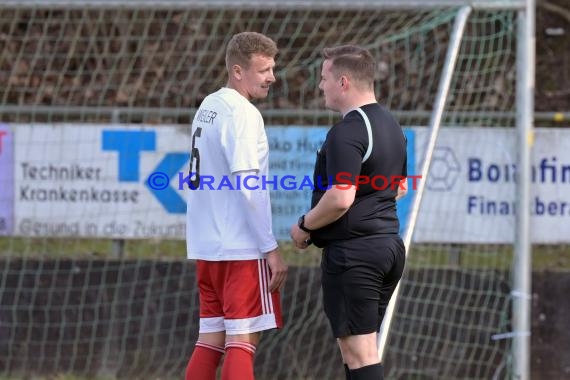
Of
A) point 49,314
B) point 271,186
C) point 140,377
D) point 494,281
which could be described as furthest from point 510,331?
point 49,314

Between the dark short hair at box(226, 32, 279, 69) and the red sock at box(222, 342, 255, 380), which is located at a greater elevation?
the dark short hair at box(226, 32, 279, 69)

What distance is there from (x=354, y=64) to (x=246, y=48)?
47 cm

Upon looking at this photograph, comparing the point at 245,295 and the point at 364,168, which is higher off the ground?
the point at 364,168

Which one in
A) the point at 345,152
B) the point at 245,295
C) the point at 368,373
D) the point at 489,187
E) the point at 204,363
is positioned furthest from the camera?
the point at 489,187

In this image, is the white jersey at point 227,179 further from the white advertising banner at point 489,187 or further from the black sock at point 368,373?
the white advertising banner at point 489,187

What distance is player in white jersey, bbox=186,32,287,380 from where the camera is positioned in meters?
4.42

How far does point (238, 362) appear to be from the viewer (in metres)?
4.47

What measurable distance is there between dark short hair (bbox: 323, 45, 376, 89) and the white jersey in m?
0.41

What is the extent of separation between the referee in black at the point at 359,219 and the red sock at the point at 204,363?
0.62m

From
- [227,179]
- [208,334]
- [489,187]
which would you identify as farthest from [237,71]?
[489,187]

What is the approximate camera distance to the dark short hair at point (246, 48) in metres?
4.49

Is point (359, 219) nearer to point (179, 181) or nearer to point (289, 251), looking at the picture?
point (179, 181)

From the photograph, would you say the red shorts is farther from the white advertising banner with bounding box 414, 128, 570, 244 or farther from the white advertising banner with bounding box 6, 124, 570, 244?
the white advertising banner with bounding box 414, 128, 570, 244

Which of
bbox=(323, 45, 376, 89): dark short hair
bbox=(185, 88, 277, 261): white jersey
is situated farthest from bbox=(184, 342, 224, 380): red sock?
bbox=(323, 45, 376, 89): dark short hair
